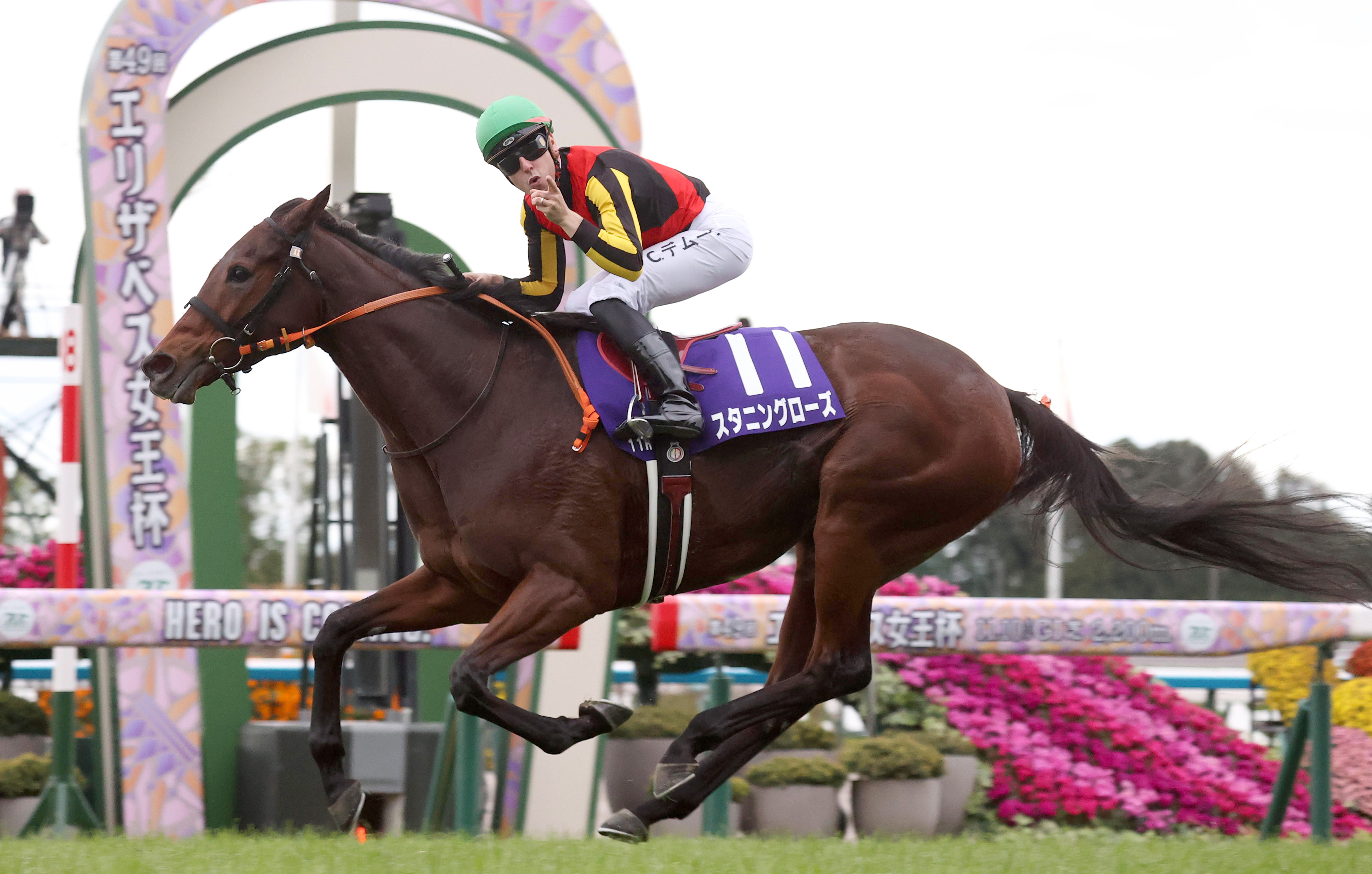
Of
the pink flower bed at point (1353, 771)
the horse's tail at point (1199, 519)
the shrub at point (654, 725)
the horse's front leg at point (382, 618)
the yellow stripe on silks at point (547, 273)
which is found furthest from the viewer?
the pink flower bed at point (1353, 771)

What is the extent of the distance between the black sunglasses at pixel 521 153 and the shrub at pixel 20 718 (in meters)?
3.91

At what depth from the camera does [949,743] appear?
19.9ft

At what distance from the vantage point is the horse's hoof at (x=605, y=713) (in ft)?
11.7

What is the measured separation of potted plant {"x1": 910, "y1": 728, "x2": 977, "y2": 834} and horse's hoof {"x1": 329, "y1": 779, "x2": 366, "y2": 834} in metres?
3.01

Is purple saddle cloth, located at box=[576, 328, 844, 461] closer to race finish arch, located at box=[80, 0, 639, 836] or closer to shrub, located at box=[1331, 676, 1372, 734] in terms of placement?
race finish arch, located at box=[80, 0, 639, 836]

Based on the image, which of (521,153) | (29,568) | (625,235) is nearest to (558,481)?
(625,235)

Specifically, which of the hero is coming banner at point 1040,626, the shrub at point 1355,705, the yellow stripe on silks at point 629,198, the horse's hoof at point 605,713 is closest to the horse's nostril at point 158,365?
the yellow stripe on silks at point 629,198

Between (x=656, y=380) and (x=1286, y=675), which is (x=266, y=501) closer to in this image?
(x=1286, y=675)

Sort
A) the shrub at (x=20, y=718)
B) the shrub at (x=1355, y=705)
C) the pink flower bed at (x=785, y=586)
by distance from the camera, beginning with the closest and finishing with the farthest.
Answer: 1. the shrub at (x=20, y=718)
2. the shrub at (x=1355, y=705)
3. the pink flower bed at (x=785, y=586)

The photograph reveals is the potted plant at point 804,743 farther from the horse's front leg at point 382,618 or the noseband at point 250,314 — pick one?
the noseband at point 250,314

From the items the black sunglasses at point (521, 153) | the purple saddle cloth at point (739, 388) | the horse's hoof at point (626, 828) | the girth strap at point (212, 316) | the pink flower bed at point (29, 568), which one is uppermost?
the black sunglasses at point (521, 153)

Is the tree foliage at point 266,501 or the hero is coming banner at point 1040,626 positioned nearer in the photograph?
the hero is coming banner at point 1040,626

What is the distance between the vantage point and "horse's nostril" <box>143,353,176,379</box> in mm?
3551

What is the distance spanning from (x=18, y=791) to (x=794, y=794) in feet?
10.1
